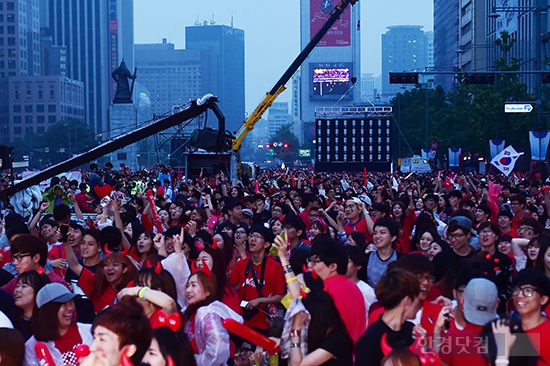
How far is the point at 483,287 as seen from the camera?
18.7 ft

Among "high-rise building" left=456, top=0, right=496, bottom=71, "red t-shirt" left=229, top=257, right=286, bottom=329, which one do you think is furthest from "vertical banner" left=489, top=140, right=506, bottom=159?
"high-rise building" left=456, top=0, right=496, bottom=71

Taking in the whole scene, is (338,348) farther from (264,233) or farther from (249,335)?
(264,233)

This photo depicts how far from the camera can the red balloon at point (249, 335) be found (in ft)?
20.5

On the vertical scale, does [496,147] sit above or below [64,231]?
above

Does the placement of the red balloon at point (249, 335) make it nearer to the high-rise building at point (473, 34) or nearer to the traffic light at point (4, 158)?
the traffic light at point (4, 158)

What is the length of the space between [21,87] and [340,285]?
148 m

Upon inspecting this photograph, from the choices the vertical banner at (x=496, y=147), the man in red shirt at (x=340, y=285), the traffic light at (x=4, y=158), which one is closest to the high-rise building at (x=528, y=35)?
the vertical banner at (x=496, y=147)

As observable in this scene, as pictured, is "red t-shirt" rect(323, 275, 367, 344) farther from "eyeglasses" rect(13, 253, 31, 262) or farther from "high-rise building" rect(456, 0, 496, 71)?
"high-rise building" rect(456, 0, 496, 71)

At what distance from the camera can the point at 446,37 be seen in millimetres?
120125

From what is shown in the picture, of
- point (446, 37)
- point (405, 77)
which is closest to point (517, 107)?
point (405, 77)

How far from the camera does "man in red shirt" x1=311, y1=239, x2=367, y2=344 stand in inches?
239

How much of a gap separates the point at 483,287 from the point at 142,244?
194 inches

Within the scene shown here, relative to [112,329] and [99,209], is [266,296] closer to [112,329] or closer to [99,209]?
[112,329]

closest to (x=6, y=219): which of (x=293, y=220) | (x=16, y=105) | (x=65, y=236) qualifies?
(x=65, y=236)
